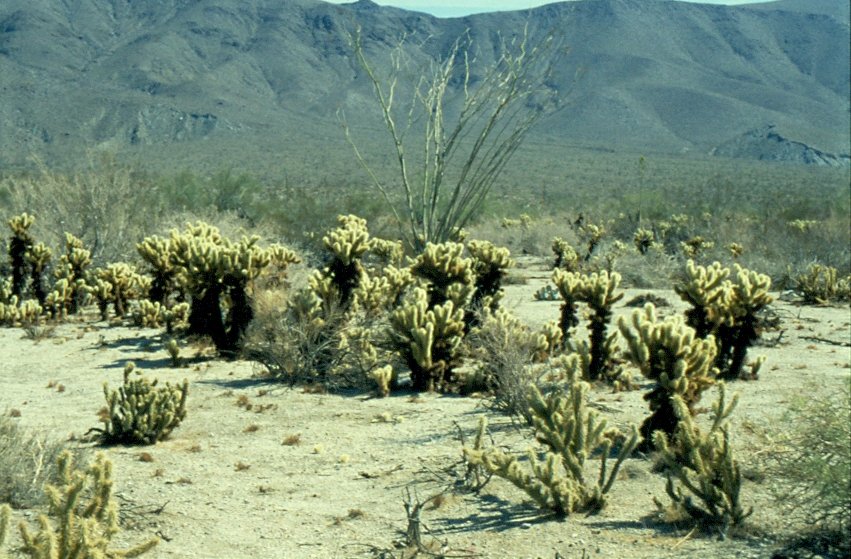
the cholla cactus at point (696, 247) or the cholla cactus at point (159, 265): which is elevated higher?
the cholla cactus at point (159, 265)

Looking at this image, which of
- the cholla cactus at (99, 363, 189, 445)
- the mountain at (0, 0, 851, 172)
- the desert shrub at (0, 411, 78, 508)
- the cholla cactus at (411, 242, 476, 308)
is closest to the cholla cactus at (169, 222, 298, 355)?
the cholla cactus at (411, 242, 476, 308)

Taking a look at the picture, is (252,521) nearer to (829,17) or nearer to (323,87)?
(323,87)

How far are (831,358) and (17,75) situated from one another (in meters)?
86.5

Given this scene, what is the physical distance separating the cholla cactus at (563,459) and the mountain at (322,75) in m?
52.4

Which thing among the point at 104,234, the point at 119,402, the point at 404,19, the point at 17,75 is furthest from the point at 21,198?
the point at 404,19

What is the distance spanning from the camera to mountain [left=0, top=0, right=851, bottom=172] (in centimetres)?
7781

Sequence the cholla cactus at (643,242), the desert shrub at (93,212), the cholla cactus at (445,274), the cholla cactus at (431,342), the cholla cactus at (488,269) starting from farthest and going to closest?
the cholla cactus at (643,242) → the desert shrub at (93,212) → the cholla cactus at (488,269) → the cholla cactus at (445,274) → the cholla cactus at (431,342)

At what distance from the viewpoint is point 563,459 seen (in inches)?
248

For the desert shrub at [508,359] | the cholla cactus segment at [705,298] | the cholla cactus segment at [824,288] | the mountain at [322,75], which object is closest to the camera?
the desert shrub at [508,359]

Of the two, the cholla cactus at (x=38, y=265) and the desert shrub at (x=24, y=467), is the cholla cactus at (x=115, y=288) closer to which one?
the cholla cactus at (x=38, y=265)

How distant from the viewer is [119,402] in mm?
7980

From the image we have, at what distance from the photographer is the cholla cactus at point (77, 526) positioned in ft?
14.6

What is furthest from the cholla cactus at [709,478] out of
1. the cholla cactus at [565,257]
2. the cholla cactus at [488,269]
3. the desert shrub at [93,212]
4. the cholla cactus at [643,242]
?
the cholla cactus at [643,242]

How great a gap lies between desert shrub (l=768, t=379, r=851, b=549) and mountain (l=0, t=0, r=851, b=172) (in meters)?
53.4
